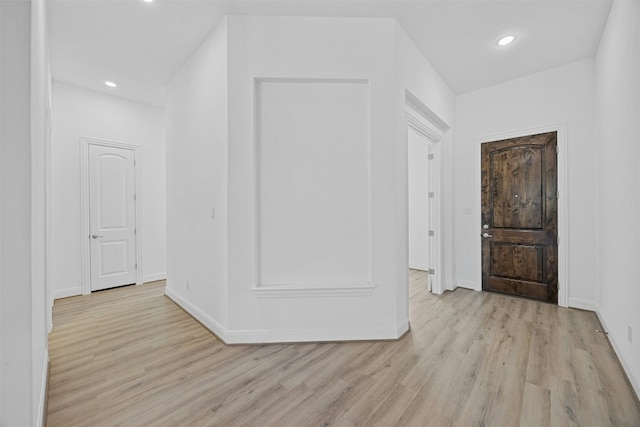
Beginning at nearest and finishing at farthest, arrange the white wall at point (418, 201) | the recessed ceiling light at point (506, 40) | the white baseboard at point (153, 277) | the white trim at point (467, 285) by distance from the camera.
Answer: the recessed ceiling light at point (506, 40) → the white trim at point (467, 285) → the white baseboard at point (153, 277) → the white wall at point (418, 201)

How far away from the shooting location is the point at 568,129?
335 centimetres

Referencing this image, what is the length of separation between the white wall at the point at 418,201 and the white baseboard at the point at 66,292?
559cm

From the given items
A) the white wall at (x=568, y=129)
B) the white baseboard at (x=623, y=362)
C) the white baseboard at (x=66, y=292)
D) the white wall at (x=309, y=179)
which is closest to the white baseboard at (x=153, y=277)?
the white baseboard at (x=66, y=292)

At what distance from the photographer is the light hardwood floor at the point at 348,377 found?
5.31ft

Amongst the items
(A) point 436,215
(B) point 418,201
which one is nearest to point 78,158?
(A) point 436,215

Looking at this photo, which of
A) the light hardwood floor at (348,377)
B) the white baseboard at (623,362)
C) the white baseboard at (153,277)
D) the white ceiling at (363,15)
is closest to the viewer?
Result: the light hardwood floor at (348,377)

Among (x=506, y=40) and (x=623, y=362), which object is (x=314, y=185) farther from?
(x=623, y=362)

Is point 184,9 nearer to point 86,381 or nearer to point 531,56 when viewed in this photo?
point 86,381

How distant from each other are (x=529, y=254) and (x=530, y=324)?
1127 millimetres

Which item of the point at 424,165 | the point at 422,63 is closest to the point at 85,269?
the point at 422,63

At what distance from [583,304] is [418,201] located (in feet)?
9.86

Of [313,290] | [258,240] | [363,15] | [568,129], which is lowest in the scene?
[313,290]

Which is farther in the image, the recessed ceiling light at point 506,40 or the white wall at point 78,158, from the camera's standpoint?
the white wall at point 78,158

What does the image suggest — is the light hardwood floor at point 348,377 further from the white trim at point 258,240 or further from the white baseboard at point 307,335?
the white trim at point 258,240
